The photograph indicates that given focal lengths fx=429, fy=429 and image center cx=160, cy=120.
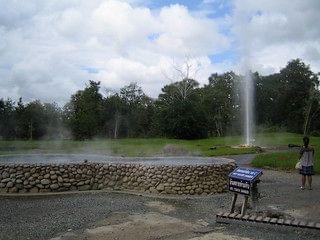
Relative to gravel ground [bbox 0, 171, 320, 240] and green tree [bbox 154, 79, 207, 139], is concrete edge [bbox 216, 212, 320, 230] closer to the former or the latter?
gravel ground [bbox 0, 171, 320, 240]

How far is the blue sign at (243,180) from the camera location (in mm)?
7766

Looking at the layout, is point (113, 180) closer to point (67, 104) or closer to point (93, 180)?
point (93, 180)

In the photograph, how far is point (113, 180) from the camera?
11.5 meters

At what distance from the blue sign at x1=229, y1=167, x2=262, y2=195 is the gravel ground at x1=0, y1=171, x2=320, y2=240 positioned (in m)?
0.74

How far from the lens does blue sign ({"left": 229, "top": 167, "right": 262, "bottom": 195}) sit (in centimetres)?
777

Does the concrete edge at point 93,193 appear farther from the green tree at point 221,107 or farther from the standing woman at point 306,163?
the green tree at point 221,107

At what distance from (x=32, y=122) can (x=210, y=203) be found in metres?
30.9

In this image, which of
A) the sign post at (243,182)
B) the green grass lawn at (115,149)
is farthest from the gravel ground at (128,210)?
the green grass lawn at (115,149)

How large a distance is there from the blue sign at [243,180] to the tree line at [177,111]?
1163 inches

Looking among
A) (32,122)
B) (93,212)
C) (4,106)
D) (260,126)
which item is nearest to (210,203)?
(93,212)

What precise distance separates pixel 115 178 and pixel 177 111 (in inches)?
1117

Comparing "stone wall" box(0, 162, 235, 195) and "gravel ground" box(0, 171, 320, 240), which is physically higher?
"stone wall" box(0, 162, 235, 195)

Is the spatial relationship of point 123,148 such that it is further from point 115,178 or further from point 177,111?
point 177,111

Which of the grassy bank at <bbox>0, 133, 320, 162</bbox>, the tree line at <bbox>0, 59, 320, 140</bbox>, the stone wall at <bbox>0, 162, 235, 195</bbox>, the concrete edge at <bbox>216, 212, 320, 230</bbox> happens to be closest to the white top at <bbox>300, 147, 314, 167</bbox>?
the stone wall at <bbox>0, 162, 235, 195</bbox>
